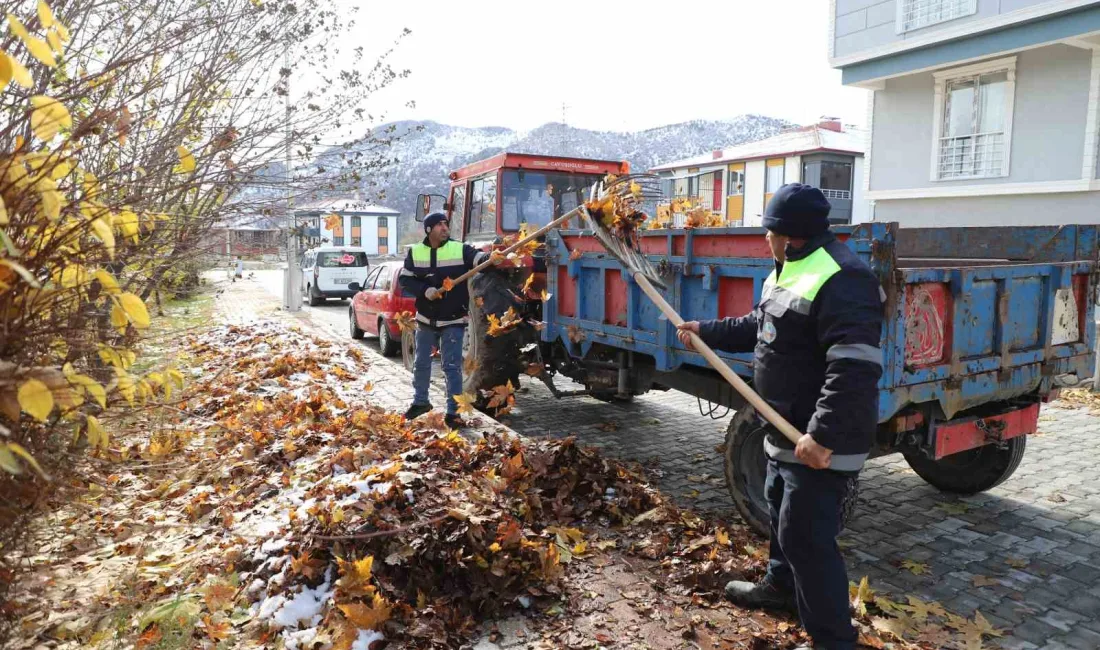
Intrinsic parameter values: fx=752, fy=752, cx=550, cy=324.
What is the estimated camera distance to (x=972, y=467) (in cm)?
556

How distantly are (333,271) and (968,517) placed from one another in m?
20.5

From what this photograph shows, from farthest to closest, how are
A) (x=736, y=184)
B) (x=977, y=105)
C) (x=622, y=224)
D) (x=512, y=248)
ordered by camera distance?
(x=736, y=184)
(x=977, y=105)
(x=512, y=248)
(x=622, y=224)

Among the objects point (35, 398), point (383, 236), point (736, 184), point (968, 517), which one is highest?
point (736, 184)

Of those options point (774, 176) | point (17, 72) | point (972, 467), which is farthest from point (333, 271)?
point (774, 176)

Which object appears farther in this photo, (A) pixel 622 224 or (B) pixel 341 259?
(B) pixel 341 259

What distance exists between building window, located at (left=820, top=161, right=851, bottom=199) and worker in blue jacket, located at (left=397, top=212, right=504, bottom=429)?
109 ft

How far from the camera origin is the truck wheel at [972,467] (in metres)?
5.34

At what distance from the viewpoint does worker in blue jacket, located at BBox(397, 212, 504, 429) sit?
22.6ft

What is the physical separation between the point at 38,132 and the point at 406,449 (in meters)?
3.55

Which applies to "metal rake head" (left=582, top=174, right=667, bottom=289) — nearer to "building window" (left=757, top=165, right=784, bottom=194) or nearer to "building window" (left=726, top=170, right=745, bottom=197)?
"building window" (left=757, top=165, right=784, bottom=194)

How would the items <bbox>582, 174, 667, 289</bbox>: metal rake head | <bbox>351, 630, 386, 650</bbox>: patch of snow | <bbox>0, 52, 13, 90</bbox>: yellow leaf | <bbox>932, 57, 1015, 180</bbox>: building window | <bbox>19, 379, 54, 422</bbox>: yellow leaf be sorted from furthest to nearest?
<bbox>932, 57, 1015, 180</bbox>: building window < <bbox>582, 174, 667, 289</bbox>: metal rake head < <bbox>351, 630, 386, 650</bbox>: patch of snow < <bbox>19, 379, 54, 422</bbox>: yellow leaf < <bbox>0, 52, 13, 90</bbox>: yellow leaf

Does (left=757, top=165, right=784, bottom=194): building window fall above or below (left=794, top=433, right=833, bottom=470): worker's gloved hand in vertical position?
above

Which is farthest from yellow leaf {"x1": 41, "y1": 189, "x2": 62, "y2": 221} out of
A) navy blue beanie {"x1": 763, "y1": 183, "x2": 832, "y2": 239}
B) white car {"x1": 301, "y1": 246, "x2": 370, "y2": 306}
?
white car {"x1": 301, "y1": 246, "x2": 370, "y2": 306}

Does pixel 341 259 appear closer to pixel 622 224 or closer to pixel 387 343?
pixel 387 343
